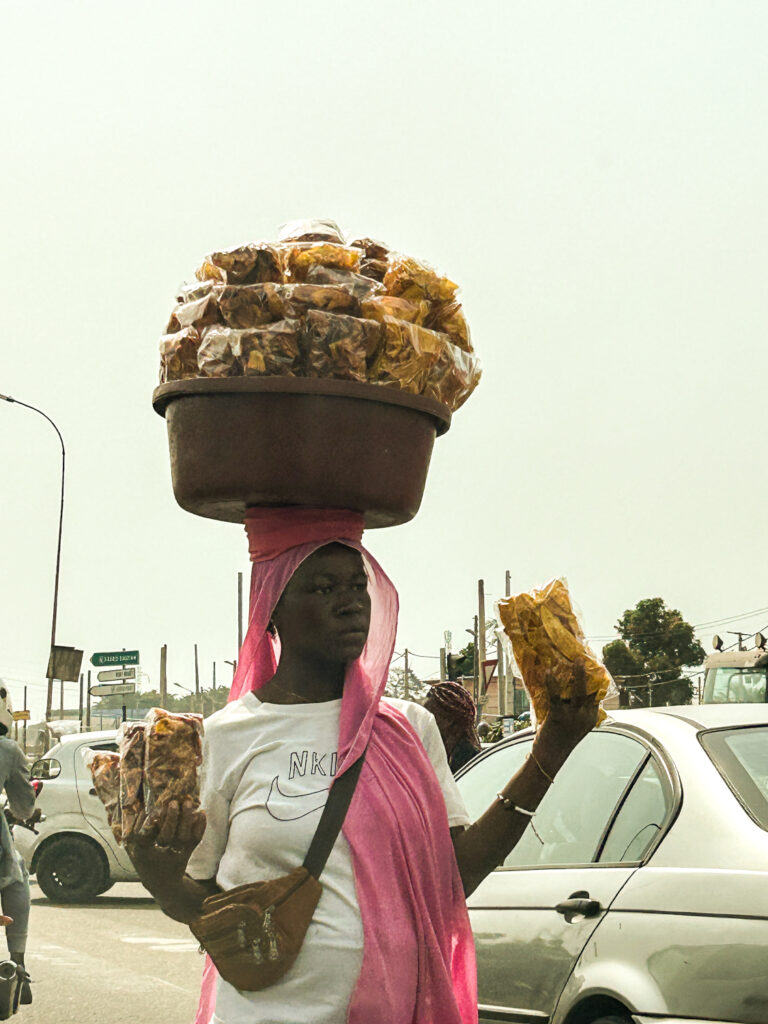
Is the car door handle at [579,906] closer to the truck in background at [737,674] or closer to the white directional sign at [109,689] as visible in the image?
the truck in background at [737,674]

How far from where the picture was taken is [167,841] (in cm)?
235

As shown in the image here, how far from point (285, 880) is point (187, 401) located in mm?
905

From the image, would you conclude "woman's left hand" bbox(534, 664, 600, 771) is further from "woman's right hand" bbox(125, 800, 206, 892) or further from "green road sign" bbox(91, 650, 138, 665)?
"green road sign" bbox(91, 650, 138, 665)

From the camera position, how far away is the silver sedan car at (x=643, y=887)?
3809 mm

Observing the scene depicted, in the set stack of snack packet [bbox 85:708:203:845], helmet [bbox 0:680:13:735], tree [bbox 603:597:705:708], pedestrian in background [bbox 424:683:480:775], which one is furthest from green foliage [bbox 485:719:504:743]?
tree [bbox 603:597:705:708]

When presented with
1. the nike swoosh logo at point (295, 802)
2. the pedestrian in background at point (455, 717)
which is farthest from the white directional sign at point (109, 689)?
the nike swoosh logo at point (295, 802)

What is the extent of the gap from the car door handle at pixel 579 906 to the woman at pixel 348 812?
1712mm

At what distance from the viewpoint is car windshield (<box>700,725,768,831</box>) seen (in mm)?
4156

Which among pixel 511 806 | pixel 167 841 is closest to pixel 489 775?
pixel 511 806

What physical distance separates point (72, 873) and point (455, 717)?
9427mm

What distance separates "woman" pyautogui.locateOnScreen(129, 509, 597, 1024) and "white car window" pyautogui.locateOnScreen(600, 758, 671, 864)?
1712mm

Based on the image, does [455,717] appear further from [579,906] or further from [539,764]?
[539,764]

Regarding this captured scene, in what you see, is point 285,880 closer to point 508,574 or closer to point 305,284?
point 305,284

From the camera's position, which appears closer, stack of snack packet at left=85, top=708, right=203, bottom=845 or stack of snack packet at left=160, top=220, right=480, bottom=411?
stack of snack packet at left=85, top=708, right=203, bottom=845
